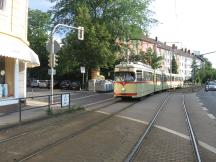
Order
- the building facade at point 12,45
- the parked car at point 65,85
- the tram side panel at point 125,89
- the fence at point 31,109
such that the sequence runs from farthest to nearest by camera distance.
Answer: the parked car at point 65,85 < the tram side panel at point 125,89 < the building facade at point 12,45 < the fence at point 31,109

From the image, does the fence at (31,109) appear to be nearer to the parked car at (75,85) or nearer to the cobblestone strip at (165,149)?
the cobblestone strip at (165,149)

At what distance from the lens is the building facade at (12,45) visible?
22.5 m

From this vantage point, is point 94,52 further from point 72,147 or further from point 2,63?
point 72,147

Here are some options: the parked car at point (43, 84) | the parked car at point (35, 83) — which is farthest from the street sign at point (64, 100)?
the parked car at point (35, 83)

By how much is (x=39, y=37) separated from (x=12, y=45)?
221 ft

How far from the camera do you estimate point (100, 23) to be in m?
58.4

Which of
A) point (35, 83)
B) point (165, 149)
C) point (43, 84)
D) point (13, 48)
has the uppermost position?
point (13, 48)

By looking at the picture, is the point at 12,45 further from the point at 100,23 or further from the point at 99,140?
the point at 100,23

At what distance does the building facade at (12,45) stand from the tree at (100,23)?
28791 mm

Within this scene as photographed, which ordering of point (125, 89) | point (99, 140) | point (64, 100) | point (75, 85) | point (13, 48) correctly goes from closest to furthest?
point (99, 140) < point (13, 48) < point (64, 100) < point (125, 89) < point (75, 85)

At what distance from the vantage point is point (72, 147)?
11.9 meters

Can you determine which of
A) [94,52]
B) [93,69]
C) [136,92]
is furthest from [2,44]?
[93,69]

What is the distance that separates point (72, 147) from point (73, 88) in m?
52.1

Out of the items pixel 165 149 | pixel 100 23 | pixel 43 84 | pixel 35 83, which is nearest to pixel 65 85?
pixel 43 84
